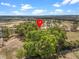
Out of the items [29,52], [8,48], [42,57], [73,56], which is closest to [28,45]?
[29,52]

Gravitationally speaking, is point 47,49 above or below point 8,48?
above

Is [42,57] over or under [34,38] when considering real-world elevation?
under

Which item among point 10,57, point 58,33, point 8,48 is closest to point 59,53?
point 58,33

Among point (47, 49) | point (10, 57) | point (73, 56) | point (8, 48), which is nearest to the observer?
point (47, 49)

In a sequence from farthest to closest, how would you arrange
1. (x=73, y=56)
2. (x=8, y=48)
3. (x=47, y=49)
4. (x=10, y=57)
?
(x=8, y=48)
(x=10, y=57)
(x=73, y=56)
(x=47, y=49)

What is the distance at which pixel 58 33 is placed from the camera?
24688 mm

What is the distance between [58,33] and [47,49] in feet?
17.2

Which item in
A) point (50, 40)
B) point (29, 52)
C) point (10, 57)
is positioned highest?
point (50, 40)

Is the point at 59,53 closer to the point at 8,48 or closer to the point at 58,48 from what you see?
the point at 58,48

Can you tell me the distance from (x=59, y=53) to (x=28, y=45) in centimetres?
537

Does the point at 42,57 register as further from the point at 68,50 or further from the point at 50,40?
the point at 68,50

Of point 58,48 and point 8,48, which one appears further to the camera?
point 8,48

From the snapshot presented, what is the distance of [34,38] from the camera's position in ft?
74.6

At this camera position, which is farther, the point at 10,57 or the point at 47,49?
the point at 10,57
